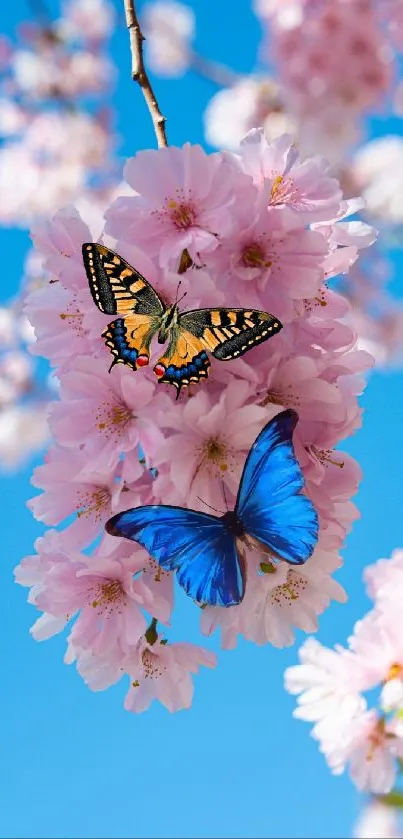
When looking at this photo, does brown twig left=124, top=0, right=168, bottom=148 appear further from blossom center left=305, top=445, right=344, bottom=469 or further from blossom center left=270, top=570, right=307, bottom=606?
blossom center left=270, top=570, right=307, bottom=606

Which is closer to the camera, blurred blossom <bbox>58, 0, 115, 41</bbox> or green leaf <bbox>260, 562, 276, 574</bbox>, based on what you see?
green leaf <bbox>260, 562, 276, 574</bbox>

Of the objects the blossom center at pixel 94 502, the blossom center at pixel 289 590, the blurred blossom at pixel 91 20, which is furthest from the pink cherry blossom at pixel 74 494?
the blurred blossom at pixel 91 20

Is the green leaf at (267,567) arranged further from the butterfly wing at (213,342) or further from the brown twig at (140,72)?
the brown twig at (140,72)

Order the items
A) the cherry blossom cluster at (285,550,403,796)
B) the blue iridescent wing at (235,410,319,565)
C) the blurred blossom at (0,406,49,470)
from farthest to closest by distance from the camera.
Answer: the blurred blossom at (0,406,49,470) → the cherry blossom cluster at (285,550,403,796) → the blue iridescent wing at (235,410,319,565)

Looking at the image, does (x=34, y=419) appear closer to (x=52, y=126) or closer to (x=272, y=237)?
(x=52, y=126)

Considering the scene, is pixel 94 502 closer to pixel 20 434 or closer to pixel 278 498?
pixel 278 498

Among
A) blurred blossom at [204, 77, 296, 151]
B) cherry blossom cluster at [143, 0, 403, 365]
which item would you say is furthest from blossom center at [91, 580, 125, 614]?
blurred blossom at [204, 77, 296, 151]

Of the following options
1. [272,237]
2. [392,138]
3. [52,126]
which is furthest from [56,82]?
[272,237]

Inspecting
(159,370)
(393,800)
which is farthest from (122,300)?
(393,800)
